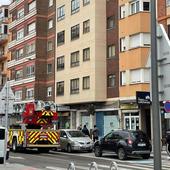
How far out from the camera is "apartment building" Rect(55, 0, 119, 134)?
42.9 m

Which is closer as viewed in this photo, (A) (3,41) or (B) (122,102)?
(B) (122,102)

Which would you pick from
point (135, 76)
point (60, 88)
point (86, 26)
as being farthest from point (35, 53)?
point (135, 76)

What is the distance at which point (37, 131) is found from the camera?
30188 millimetres

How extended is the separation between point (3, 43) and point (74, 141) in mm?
46215

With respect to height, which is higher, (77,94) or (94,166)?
(77,94)

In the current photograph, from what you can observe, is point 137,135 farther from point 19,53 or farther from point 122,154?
point 19,53

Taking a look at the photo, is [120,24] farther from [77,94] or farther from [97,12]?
[77,94]

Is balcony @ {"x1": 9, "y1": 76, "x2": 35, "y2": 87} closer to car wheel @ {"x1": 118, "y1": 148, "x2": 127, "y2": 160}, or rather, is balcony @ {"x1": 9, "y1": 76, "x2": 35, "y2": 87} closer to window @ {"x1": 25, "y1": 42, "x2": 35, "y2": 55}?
window @ {"x1": 25, "y1": 42, "x2": 35, "y2": 55}

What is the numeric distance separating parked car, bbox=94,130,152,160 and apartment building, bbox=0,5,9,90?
47.3 m

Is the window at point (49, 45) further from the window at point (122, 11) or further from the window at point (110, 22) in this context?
the window at point (122, 11)

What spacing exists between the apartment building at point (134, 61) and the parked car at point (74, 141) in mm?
6666

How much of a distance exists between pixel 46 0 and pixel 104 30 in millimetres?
16506

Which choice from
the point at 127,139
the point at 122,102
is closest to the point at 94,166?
the point at 127,139

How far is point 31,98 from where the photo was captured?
58.0 m
